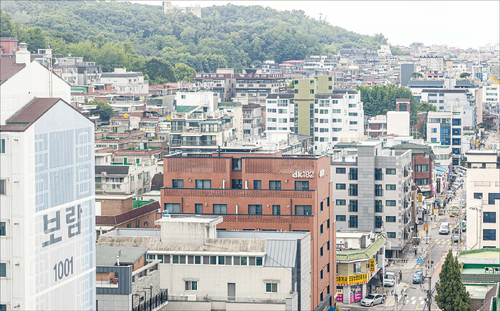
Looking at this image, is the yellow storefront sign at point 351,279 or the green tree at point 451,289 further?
the yellow storefront sign at point 351,279

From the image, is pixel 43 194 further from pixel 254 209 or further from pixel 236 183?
pixel 236 183

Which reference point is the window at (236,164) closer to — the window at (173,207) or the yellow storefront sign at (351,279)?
the window at (173,207)

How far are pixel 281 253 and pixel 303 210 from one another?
10069 mm

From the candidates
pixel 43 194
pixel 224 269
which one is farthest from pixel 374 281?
pixel 43 194

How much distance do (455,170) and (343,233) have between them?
67.0m

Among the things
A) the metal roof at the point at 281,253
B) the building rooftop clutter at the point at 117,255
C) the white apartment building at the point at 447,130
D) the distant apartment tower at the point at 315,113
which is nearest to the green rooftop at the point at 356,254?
the metal roof at the point at 281,253

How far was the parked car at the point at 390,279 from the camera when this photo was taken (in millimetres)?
69812

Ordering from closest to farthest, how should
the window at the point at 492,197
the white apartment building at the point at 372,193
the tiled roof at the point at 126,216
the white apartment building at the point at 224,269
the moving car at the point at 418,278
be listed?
1. the white apartment building at the point at 224,269
2. the tiled roof at the point at 126,216
3. the window at the point at 492,197
4. the moving car at the point at 418,278
5. the white apartment building at the point at 372,193

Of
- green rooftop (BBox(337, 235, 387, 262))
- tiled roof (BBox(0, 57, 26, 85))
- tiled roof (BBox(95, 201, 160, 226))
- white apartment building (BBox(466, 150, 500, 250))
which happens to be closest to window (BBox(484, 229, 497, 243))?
white apartment building (BBox(466, 150, 500, 250))

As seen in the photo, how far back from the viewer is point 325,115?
126438 mm

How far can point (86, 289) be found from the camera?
113 feet

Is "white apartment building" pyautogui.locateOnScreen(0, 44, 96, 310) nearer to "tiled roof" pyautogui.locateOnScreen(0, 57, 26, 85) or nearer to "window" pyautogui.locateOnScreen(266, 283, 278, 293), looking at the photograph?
"tiled roof" pyautogui.locateOnScreen(0, 57, 26, 85)

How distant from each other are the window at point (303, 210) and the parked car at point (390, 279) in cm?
1761

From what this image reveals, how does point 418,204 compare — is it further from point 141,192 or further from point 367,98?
point 367,98
